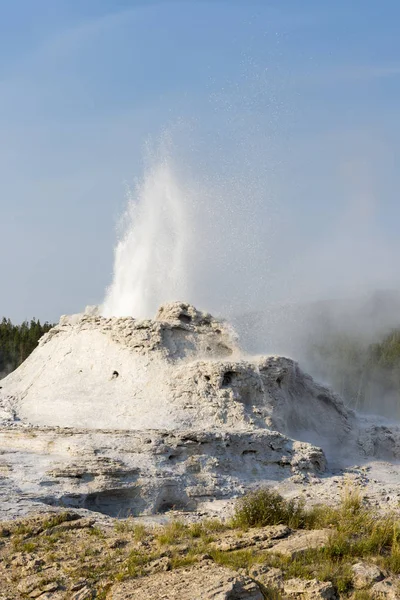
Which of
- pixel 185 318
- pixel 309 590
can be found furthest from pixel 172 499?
pixel 309 590

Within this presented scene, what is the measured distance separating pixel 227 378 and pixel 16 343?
1201 inches

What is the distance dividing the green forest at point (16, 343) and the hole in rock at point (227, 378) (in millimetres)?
26916

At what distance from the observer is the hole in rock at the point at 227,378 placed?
18.4 metres

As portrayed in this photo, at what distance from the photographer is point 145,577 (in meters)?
7.86

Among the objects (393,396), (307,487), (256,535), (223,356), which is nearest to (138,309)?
(223,356)

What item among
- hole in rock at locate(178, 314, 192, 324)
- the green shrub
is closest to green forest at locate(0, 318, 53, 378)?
hole in rock at locate(178, 314, 192, 324)

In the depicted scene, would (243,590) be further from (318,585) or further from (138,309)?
(138,309)

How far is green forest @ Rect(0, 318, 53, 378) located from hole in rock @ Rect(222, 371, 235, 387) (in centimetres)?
2692

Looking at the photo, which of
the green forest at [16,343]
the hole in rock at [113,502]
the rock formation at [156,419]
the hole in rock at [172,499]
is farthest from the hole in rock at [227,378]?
the green forest at [16,343]

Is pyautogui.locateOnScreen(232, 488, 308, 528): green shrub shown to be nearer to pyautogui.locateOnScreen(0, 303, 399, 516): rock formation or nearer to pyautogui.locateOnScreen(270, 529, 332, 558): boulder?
pyautogui.locateOnScreen(270, 529, 332, 558): boulder

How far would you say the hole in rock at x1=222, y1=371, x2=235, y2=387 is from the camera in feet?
60.2

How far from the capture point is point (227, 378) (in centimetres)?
1852

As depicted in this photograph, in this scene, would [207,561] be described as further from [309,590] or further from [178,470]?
[178,470]

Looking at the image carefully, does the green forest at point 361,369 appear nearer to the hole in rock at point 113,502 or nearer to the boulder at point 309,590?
the hole in rock at point 113,502
